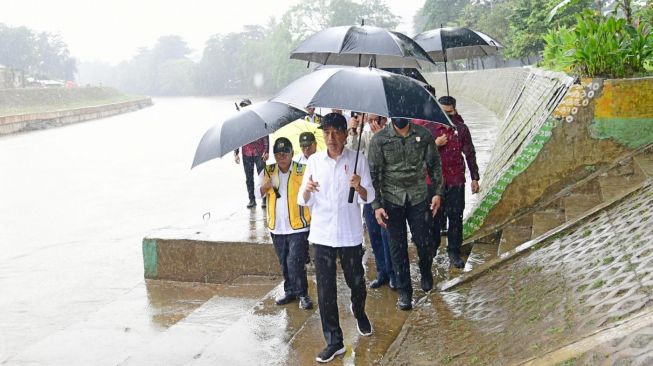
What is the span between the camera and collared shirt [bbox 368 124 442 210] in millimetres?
4387

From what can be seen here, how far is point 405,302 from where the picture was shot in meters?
4.66

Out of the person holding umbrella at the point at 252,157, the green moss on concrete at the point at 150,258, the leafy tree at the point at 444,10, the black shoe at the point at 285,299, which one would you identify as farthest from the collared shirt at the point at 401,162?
the leafy tree at the point at 444,10

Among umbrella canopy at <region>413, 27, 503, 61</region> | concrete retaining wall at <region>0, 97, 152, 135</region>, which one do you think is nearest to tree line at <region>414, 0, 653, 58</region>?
umbrella canopy at <region>413, 27, 503, 61</region>

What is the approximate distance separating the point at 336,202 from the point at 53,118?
4139 cm

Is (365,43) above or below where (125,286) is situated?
above

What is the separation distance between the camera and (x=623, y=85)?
559cm

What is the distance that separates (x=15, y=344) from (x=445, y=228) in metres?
4.68

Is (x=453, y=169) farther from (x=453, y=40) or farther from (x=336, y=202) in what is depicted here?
(x=453, y=40)

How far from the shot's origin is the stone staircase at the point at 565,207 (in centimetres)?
514

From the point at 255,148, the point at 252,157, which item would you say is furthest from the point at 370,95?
the point at 252,157

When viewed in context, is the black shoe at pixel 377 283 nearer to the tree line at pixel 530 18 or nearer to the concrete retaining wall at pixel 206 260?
the concrete retaining wall at pixel 206 260

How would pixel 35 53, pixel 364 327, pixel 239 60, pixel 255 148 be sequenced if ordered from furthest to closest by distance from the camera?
pixel 239 60 → pixel 35 53 → pixel 255 148 → pixel 364 327

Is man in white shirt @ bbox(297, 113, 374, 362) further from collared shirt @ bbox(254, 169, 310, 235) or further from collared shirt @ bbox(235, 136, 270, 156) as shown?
collared shirt @ bbox(235, 136, 270, 156)

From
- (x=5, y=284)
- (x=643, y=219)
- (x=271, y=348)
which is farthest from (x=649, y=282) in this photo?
(x=5, y=284)
